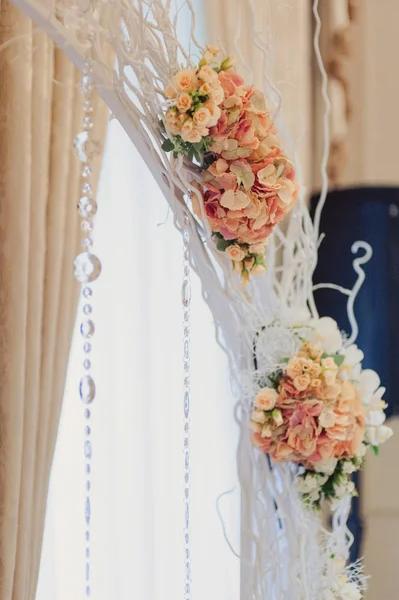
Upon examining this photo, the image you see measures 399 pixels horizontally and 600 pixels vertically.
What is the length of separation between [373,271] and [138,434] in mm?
690

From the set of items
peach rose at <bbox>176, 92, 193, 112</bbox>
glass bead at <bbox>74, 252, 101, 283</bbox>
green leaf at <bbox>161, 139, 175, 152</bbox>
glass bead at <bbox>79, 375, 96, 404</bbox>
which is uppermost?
peach rose at <bbox>176, 92, 193, 112</bbox>

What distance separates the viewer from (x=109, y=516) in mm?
1098

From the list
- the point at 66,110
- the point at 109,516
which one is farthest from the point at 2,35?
the point at 109,516

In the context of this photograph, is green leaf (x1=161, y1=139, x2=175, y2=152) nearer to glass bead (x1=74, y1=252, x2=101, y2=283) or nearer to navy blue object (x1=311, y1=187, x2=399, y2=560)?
glass bead (x1=74, y1=252, x2=101, y2=283)

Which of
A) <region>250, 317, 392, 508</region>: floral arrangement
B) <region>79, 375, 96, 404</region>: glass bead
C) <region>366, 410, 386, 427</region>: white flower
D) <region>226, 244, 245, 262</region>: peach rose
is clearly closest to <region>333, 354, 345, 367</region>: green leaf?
<region>250, 317, 392, 508</region>: floral arrangement

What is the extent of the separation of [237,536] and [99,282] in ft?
2.04

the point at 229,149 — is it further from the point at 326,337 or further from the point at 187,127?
the point at 326,337

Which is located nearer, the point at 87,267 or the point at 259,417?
the point at 87,267

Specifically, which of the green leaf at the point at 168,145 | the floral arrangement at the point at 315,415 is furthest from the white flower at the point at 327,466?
the green leaf at the point at 168,145

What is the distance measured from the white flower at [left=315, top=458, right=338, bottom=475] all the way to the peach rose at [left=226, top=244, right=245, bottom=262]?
1.20ft

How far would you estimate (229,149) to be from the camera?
76 centimetres

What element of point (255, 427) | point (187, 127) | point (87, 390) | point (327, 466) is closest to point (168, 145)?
point (187, 127)

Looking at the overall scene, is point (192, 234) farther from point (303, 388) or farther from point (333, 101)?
point (333, 101)

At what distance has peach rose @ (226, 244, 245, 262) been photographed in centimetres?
81
